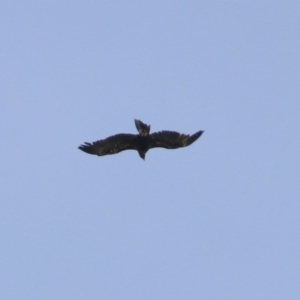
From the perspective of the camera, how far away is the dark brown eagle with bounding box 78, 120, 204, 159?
192ft

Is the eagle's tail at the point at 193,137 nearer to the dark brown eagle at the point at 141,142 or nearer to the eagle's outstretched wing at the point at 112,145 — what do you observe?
the dark brown eagle at the point at 141,142

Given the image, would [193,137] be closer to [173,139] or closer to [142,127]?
[173,139]

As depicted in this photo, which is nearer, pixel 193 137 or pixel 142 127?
pixel 142 127

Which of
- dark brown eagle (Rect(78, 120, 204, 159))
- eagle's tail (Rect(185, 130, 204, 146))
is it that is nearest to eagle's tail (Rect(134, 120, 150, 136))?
dark brown eagle (Rect(78, 120, 204, 159))

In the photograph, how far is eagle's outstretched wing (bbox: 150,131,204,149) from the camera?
193 feet

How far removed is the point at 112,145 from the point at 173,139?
2.03 m

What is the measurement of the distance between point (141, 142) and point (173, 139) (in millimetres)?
1055

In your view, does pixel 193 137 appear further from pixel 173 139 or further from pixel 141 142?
pixel 141 142

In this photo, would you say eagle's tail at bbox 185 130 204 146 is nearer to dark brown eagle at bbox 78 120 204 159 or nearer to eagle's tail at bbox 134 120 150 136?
dark brown eagle at bbox 78 120 204 159

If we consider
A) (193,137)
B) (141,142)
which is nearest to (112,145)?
(141,142)

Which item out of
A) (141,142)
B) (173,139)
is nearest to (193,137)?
(173,139)

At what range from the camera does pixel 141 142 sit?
58938mm

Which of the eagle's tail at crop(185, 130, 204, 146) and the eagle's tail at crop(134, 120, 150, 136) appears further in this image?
the eagle's tail at crop(185, 130, 204, 146)

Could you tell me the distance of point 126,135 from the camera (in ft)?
193
